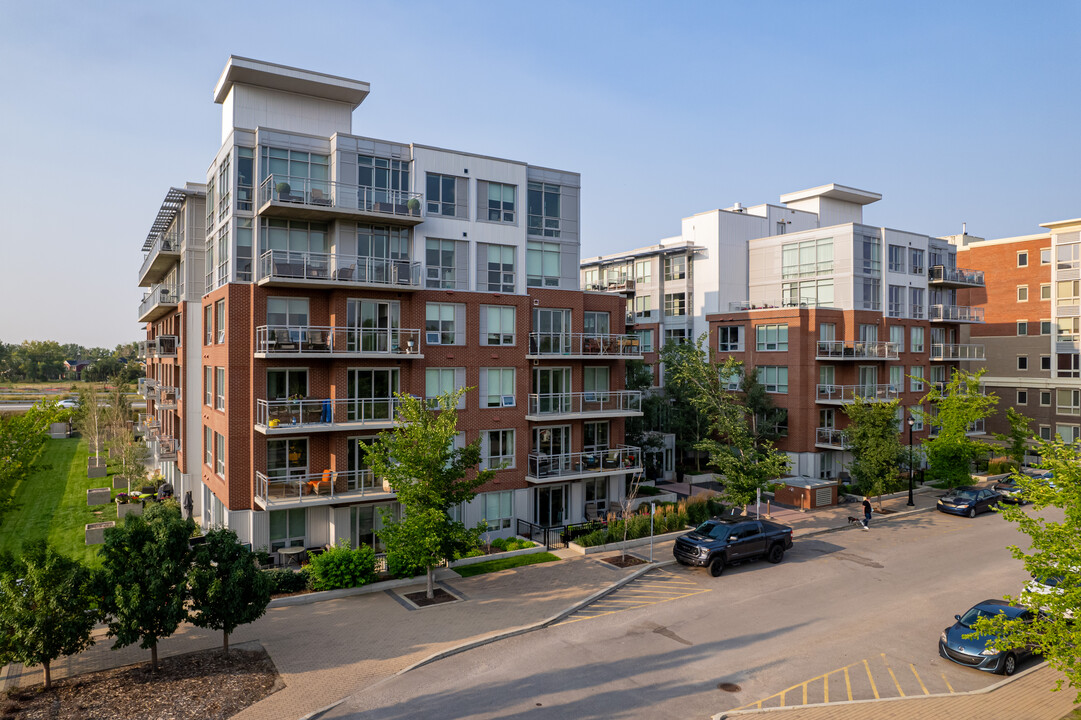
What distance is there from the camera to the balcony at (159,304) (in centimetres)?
3778

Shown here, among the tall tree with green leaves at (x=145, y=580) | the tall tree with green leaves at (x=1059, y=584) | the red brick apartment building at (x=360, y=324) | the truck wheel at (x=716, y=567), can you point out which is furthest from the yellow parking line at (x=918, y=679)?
the tall tree with green leaves at (x=145, y=580)

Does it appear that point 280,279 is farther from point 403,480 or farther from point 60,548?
point 60,548

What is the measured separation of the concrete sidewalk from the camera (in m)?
15.0

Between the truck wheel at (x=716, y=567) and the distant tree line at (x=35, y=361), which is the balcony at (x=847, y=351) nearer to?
the truck wheel at (x=716, y=567)

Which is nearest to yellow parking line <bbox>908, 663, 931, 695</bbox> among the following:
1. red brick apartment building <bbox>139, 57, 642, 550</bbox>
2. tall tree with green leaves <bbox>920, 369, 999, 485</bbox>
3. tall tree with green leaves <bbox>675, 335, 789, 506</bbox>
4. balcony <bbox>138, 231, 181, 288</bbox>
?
tall tree with green leaves <bbox>675, 335, 789, 506</bbox>

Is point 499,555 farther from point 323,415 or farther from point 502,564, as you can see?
point 323,415

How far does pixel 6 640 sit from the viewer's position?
48.1ft

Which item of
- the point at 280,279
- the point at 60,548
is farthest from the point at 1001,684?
the point at 60,548

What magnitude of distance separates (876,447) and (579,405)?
15.8 m

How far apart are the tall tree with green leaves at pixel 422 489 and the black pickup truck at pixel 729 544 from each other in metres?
8.29

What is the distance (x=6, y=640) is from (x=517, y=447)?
19767mm

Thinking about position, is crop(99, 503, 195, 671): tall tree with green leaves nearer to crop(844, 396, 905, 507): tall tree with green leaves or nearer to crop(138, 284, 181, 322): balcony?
crop(138, 284, 181, 322): balcony

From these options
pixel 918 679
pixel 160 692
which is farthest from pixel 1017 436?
pixel 160 692

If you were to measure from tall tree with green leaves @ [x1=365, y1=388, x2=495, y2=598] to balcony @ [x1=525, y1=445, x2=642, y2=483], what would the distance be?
8076mm
